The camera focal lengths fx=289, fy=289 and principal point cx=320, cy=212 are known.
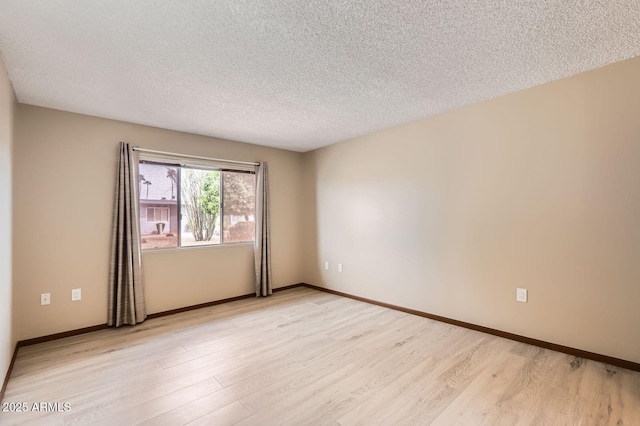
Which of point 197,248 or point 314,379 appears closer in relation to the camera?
point 314,379

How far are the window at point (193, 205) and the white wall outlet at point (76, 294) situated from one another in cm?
73

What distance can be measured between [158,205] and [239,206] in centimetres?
111

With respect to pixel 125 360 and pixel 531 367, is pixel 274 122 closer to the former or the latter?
pixel 125 360

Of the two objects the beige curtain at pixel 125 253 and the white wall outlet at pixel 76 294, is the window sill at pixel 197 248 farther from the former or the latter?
the white wall outlet at pixel 76 294

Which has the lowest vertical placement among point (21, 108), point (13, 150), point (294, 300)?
point (294, 300)

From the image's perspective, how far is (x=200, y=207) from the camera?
398 cm

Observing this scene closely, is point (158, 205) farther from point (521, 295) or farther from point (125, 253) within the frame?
point (521, 295)

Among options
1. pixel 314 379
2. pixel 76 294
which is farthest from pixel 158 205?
pixel 314 379

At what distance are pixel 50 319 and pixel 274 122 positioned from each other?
10.2ft

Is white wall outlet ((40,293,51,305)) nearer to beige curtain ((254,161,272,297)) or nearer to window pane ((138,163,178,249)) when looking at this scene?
window pane ((138,163,178,249))

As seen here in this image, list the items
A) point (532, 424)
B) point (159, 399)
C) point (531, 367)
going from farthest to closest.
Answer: point (531, 367), point (159, 399), point (532, 424)

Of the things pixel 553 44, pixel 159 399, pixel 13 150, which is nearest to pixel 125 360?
pixel 159 399

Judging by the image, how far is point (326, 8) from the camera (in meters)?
1.57

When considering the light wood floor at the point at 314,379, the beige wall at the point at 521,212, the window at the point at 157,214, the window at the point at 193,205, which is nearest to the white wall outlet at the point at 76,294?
the light wood floor at the point at 314,379
